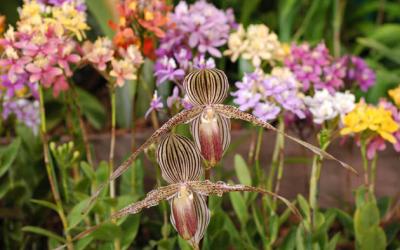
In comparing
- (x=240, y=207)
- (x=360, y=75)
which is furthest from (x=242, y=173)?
(x=360, y=75)

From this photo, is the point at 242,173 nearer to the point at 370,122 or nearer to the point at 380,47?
the point at 370,122

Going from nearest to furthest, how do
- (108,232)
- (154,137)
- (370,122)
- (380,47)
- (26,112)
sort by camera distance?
(154,137)
(108,232)
(370,122)
(26,112)
(380,47)

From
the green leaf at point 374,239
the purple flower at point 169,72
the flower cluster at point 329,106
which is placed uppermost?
the purple flower at point 169,72

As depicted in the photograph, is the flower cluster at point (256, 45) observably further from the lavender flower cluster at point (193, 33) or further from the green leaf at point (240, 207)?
the green leaf at point (240, 207)

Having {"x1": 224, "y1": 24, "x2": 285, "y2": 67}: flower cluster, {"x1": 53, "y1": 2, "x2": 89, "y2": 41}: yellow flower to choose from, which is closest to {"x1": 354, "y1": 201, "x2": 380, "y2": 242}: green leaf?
{"x1": 224, "y1": 24, "x2": 285, "y2": 67}: flower cluster

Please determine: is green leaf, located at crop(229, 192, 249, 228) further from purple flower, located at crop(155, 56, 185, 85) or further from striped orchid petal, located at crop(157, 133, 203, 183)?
striped orchid petal, located at crop(157, 133, 203, 183)

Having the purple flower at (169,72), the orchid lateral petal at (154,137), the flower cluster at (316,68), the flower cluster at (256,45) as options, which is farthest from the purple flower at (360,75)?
the orchid lateral petal at (154,137)
